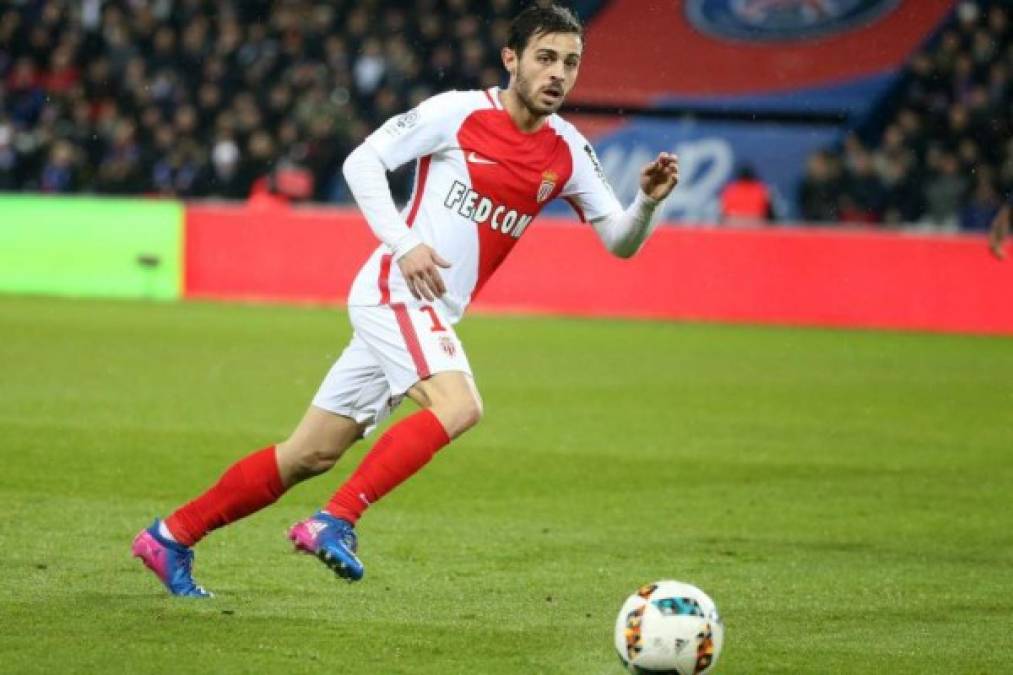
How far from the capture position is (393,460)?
6.20 meters

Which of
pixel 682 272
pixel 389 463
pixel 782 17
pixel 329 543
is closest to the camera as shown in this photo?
pixel 329 543

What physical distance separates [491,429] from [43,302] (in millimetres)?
10321

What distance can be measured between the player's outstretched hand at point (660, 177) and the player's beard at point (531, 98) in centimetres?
39

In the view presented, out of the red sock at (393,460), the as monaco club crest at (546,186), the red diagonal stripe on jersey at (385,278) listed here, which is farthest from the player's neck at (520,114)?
the red sock at (393,460)

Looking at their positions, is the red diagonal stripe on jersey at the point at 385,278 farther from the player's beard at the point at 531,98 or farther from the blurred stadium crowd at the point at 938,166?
the blurred stadium crowd at the point at 938,166

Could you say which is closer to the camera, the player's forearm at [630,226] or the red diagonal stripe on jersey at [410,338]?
the red diagonal stripe on jersey at [410,338]

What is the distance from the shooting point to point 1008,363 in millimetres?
17766

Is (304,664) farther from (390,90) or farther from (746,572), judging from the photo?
(390,90)

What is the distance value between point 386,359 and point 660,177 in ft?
3.76

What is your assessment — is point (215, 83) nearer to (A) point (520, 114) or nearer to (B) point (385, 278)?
(A) point (520, 114)

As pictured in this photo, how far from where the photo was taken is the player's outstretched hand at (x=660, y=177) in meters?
6.71

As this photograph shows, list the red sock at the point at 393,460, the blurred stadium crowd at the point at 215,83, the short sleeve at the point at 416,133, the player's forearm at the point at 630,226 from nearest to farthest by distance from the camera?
the red sock at the point at 393,460 → the short sleeve at the point at 416,133 → the player's forearm at the point at 630,226 → the blurred stadium crowd at the point at 215,83

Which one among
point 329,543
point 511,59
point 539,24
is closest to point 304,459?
point 329,543

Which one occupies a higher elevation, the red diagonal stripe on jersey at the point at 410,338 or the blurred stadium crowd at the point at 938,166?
the red diagonal stripe on jersey at the point at 410,338
